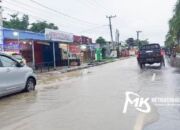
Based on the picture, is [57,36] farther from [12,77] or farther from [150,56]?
[12,77]

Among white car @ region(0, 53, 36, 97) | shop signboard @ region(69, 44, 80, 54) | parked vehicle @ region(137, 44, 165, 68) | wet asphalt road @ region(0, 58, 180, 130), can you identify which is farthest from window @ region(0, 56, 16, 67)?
shop signboard @ region(69, 44, 80, 54)

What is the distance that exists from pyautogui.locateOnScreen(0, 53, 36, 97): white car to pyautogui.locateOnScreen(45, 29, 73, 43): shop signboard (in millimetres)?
20217

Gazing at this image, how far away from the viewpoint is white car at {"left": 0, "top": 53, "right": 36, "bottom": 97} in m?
13.4

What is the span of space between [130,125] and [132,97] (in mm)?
4299

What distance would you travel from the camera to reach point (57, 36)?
37188 mm

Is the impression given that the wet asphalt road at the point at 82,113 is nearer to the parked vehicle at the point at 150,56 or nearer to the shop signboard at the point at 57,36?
the parked vehicle at the point at 150,56

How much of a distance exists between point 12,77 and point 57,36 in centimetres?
2348

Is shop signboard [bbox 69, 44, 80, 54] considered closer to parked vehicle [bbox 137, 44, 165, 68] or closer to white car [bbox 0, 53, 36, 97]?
parked vehicle [bbox 137, 44, 165, 68]

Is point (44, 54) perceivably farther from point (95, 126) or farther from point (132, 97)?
point (95, 126)

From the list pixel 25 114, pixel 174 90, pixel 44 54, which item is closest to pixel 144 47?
pixel 44 54

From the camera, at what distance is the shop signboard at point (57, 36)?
35.4 m

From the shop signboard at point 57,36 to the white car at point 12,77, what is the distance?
2022 centimetres

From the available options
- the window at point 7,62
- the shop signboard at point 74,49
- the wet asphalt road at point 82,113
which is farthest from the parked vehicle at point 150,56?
the window at point 7,62

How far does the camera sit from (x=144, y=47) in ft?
107
